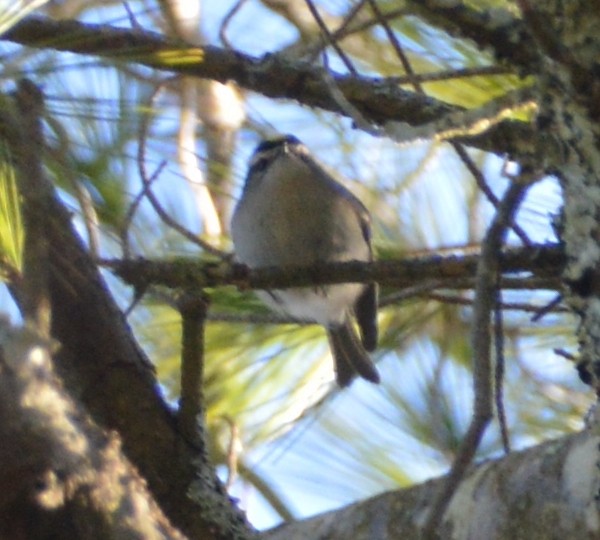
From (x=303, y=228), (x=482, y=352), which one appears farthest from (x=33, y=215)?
(x=303, y=228)

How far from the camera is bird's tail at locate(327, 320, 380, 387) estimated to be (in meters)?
1.97

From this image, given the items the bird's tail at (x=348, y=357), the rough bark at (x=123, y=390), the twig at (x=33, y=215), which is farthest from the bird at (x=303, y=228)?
the twig at (x=33, y=215)

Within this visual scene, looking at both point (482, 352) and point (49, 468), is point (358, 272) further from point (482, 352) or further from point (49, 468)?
point (49, 468)

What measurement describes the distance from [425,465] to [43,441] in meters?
1.25

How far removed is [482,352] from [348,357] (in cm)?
123

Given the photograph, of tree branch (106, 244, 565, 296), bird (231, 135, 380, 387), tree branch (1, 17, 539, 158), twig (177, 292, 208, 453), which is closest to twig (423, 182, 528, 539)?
tree branch (106, 244, 565, 296)

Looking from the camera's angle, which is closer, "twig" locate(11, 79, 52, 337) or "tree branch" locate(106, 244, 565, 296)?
"twig" locate(11, 79, 52, 337)

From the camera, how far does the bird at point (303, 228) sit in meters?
1.96

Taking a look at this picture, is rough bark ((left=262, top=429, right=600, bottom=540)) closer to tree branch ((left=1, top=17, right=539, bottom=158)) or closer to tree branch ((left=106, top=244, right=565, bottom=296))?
tree branch ((left=106, top=244, right=565, bottom=296))

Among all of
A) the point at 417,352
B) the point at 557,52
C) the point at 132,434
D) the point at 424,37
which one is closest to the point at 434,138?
the point at 557,52

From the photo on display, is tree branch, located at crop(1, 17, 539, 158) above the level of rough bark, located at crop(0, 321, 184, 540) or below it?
above

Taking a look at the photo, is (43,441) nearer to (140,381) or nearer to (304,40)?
(140,381)

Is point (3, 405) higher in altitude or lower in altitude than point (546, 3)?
lower

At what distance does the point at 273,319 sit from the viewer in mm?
1600
